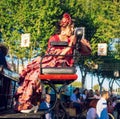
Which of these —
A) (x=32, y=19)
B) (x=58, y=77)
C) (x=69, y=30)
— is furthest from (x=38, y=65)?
(x=32, y=19)

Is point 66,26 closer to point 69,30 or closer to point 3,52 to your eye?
point 69,30

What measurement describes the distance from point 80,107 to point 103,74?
64808mm

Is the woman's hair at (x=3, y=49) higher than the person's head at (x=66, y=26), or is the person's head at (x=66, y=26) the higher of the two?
the person's head at (x=66, y=26)

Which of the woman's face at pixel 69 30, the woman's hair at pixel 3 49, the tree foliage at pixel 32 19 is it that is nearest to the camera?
the woman's face at pixel 69 30

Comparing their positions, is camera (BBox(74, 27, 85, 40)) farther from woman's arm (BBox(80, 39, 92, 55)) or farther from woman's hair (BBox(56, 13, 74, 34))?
woman's hair (BBox(56, 13, 74, 34))

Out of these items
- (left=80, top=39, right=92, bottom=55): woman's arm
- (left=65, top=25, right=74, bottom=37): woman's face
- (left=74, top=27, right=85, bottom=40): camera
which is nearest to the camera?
(left=74, top=27, right=85, bottom=40): camera

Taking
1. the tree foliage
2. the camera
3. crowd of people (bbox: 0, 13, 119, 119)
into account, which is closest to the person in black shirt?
crowd of people (bbox: 0, 13, 119, 119)

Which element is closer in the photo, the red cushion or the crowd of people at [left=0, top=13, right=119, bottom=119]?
the red cushion

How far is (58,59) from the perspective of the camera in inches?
199

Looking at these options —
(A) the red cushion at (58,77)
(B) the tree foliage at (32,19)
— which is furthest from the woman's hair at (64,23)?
(B) the tree foliage at (32,19)

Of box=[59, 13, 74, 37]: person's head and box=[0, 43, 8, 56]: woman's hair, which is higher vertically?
box=[59, 13, 74, 37]: person's head

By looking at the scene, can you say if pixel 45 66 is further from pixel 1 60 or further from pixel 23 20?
pixel 23 20

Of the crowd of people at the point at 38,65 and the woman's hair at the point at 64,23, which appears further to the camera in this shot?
the woman's hair at the point at 64,23

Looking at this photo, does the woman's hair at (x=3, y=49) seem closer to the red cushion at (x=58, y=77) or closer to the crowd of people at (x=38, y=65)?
the crowd of people at (x=38, y=65)
